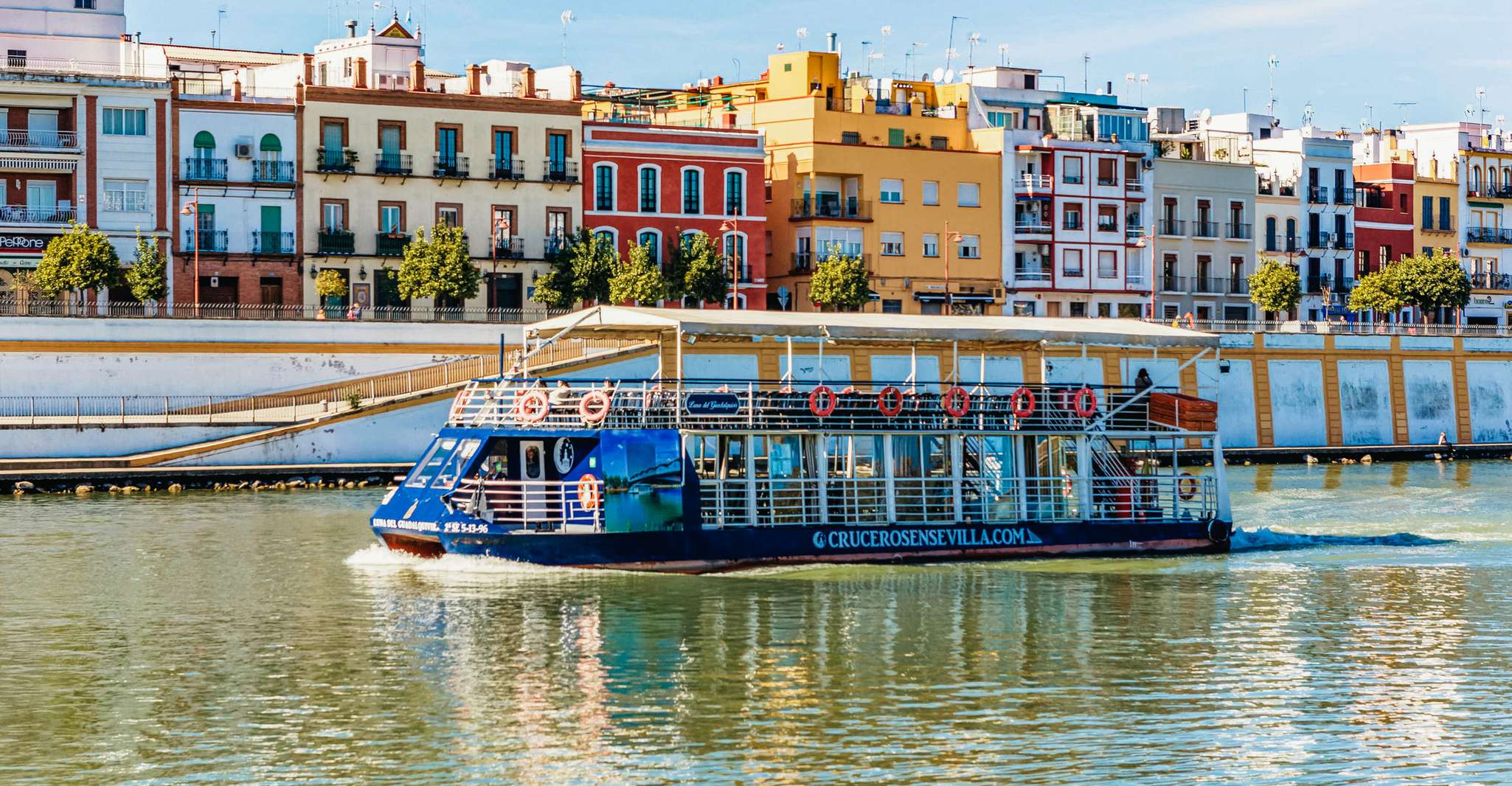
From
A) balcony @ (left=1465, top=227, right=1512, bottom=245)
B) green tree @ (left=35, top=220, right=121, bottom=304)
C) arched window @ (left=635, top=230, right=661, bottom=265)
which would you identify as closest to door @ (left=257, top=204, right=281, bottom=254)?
green tree @ (left=35, top=220, right=121, bottom=304)

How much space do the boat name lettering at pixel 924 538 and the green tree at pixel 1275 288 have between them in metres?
54.0

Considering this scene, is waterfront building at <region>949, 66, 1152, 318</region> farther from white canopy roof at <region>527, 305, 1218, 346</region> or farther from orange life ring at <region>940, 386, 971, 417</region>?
orange life ring at <region>940, 386, 971, 417</region>

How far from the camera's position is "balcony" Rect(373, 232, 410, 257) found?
76.4 meters

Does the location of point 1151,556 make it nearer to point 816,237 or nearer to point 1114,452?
point 1114,452

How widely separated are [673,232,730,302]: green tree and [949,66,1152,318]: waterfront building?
1541 cm

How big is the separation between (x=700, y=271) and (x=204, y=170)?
61.8ft

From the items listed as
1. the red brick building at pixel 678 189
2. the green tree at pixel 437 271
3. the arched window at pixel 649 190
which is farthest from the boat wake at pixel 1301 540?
the arched window at pixel 649 190

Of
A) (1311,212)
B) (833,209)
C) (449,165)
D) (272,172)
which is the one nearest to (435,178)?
(449,165)

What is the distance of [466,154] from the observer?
77750mm

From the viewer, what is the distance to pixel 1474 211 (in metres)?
108

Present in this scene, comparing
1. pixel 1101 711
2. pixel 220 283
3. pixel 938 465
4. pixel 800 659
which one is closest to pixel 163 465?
pixel 220 283

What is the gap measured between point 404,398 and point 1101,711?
40173 mm

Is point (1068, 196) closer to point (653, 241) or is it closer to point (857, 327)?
point (653, 241)

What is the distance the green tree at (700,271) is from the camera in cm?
7969
